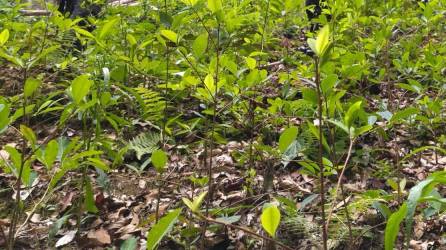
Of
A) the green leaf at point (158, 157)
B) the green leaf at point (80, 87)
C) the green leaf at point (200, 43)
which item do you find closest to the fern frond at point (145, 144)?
the green leaf at point (158, 157)

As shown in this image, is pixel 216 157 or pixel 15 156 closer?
pixel 15 156

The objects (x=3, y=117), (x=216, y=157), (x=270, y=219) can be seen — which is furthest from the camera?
(x=216, y=157)

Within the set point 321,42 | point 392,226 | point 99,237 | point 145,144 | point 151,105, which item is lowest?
point 99,237

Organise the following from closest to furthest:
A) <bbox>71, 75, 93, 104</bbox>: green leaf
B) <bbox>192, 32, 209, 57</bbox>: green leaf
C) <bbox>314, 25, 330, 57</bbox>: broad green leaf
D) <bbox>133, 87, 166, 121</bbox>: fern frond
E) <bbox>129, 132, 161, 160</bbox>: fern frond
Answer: <bbox>314, 25, 330, 57</bbox>: broad green leaf → <bbox>71, 75, 93, 104</bbox>: green leaf → <bbox>192, 32, 209, 57</bbox>: green leaf → <bbox>129, 132, 161, 160</bbox>: fern frond → <bbox>133, 87, 166, 121</bbox>: fern frond

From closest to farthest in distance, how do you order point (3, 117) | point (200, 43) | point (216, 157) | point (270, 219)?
point (270, 219) → point (3, 117) → point (200, 43) → point (216, 157)

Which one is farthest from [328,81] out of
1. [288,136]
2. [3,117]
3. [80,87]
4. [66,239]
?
[66,239]

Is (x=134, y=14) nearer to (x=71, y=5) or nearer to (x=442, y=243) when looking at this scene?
(x=71, y=5)

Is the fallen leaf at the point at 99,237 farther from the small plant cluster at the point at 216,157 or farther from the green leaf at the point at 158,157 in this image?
the green leaf at the point at 158,157

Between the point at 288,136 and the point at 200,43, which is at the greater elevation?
the point at 200,43

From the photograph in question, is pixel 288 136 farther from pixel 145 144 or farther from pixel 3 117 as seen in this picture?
pixel 145 144

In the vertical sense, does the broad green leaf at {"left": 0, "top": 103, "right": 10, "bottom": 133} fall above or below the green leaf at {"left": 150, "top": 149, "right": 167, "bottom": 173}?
above

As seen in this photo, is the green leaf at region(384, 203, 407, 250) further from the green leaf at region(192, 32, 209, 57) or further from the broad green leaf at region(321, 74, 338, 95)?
the green leaf at region(192, 32, 209, 57)

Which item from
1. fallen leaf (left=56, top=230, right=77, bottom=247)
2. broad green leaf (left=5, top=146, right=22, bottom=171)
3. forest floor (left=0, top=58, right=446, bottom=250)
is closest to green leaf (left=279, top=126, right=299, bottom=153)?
forest floor (left=0, top=58, right=446, bottom=250)

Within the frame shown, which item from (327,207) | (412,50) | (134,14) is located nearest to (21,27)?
(134,14)
